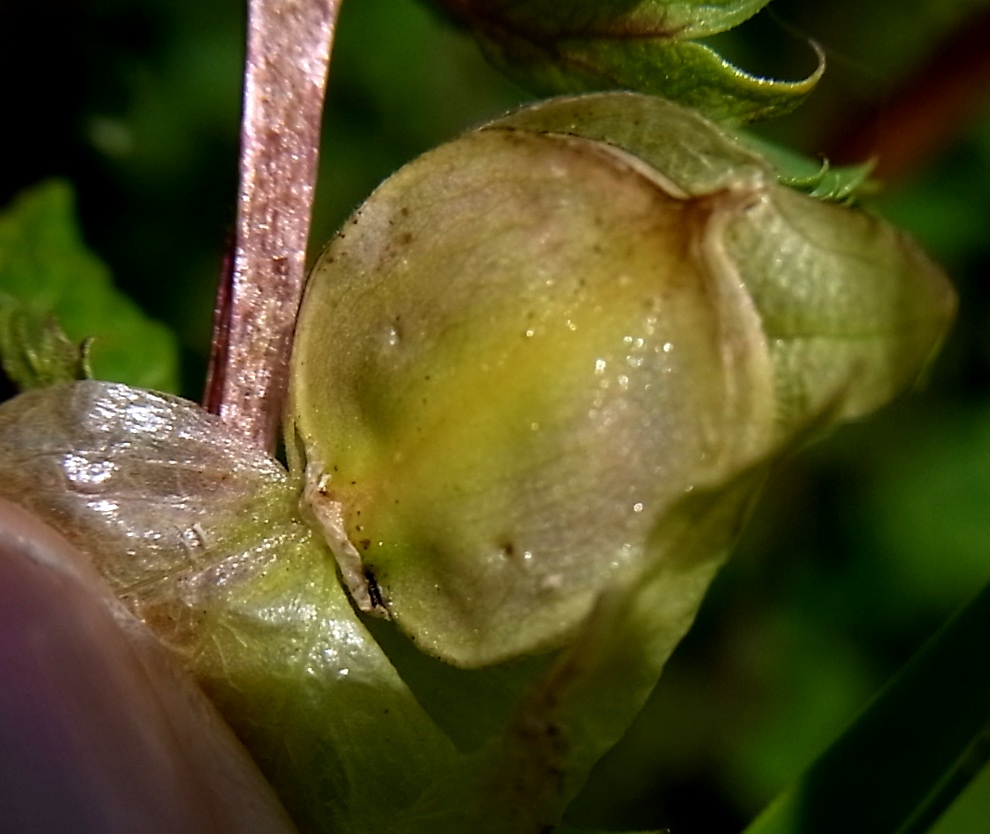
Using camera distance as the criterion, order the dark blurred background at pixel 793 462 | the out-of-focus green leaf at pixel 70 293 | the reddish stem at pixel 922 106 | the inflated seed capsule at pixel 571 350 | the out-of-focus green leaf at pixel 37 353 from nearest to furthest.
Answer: the inflated seed capsule at pixel 571 350
the out-of-focus green leaf at pixel 37 353
the out-of-focus green leaf at pixel 70 293
the reddish stem at pixel 922 106
the dark blurred background at pixel 793 462

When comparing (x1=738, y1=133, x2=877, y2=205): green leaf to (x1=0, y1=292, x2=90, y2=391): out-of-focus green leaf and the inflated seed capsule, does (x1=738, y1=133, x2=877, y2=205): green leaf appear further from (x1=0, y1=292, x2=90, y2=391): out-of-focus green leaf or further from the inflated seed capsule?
(x1=0, y1=292, x2=90, y2=391): out-of-focus green leaf

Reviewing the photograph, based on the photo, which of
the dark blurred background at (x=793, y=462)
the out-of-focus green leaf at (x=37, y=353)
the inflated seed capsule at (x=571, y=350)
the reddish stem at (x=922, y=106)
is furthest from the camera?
the dark blurred background at (x=793, y=462)

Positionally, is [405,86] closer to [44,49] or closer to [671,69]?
[44,49]

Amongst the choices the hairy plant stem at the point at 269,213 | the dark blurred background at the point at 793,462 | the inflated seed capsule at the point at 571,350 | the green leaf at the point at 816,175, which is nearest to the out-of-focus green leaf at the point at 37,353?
the hairy plant stem at the point at 269,213

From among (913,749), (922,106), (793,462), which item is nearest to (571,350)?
(913,749)

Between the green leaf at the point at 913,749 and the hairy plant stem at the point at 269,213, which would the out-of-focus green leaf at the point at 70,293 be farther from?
the green leaf at the point at 913,749

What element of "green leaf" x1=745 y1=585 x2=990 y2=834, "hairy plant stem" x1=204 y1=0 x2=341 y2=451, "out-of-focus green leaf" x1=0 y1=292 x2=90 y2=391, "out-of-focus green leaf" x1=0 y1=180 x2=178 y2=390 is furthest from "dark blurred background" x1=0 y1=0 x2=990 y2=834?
"green leaf" x1=745 y1=585 x2=990 y2=834
